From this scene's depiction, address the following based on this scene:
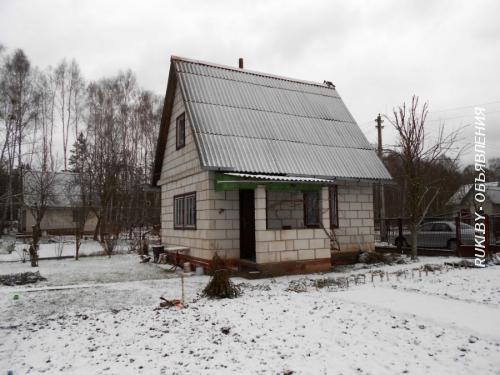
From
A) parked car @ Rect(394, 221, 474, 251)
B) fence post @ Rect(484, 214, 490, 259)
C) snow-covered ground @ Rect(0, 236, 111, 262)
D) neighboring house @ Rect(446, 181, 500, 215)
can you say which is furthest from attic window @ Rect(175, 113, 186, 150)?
neighboring house @ Rect(446, 181, 500, 215)

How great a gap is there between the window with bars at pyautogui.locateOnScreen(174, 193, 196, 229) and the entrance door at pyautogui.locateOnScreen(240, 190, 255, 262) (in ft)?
5.49

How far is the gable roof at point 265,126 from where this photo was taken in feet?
39.0

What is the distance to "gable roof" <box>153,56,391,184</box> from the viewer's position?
11891mm

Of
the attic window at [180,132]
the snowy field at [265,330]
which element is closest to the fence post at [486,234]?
the snowy field at [265,330]

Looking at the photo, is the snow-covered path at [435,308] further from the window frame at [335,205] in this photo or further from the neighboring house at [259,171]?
the window frame at [335,205]

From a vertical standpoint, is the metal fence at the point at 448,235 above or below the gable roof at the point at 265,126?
below

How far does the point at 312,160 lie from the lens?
12930mm

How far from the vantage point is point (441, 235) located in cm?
1568

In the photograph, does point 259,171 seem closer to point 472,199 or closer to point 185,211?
point 185,211

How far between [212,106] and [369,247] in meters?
7.32

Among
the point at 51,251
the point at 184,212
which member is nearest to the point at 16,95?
the point at 51,251

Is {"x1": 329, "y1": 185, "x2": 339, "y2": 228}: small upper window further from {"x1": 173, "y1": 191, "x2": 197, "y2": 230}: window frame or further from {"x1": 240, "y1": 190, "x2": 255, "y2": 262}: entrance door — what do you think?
{"x1": 173, "y1": 191, "x2": 197, "y2": 230}: window frame

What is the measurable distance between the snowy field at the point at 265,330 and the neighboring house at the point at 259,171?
2.28 metres

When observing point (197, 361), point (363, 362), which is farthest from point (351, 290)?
point (197, 361)
